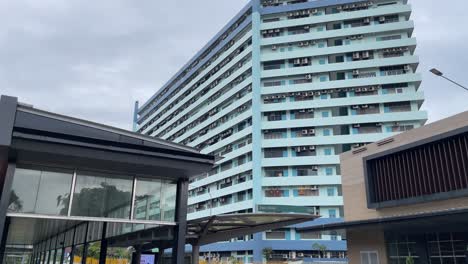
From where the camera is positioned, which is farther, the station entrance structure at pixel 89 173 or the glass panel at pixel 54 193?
the glass panel at pixel 54 193

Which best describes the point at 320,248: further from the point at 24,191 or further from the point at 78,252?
the point at 24,191

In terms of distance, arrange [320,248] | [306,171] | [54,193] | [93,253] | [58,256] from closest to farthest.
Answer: [54,193], [58,256], [93,253], [320,248], [306,171]

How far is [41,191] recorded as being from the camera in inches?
371

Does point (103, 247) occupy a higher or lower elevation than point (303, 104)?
lower

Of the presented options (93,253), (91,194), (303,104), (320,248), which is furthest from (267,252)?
(91,194)

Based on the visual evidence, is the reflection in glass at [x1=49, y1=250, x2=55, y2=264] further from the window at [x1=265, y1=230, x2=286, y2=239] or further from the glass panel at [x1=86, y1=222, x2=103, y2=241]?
the window at [x1=265, y1=230, x2=286, y2=239]

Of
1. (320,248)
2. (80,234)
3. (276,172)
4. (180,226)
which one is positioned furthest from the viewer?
(276,172)

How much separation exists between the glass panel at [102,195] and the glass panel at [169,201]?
949 millimetres

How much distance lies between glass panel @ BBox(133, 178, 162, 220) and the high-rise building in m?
40.0

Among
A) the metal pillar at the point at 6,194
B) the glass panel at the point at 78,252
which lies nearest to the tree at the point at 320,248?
the glass panel at the point at 78,252

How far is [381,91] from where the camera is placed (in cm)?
5262

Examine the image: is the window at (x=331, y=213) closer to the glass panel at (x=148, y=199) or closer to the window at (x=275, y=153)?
the window at (x=275, y=153)

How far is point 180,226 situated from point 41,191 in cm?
351

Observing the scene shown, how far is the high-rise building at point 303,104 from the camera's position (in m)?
50.6
